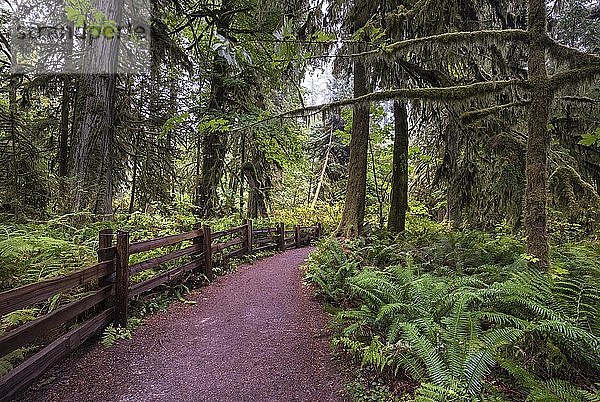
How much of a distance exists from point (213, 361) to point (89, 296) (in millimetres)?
1487

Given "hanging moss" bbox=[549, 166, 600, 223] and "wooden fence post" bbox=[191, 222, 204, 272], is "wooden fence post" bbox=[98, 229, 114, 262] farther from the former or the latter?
"hanging moss" bbox=[549, 166, 600, 223]

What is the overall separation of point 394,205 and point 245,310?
18.7 feet

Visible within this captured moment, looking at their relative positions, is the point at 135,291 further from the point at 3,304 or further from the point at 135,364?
the point at 3,304

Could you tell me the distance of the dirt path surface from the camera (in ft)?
10.2

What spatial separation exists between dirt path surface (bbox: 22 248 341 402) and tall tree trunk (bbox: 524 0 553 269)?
275 cm

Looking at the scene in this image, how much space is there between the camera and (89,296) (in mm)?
3836

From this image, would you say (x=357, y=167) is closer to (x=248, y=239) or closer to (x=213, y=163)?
(x=248, y=239)

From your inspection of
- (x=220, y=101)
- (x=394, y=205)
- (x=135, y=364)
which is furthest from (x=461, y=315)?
(x=220, y=101)

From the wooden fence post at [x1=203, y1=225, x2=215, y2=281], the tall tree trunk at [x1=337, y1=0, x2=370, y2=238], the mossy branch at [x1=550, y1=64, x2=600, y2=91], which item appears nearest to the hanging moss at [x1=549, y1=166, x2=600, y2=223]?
the mossy branch at [x1=550, y1=64, x2=600, y2=91]

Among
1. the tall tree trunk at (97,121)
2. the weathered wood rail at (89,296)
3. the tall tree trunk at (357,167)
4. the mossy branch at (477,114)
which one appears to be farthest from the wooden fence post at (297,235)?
the mossy branch at (477,114)

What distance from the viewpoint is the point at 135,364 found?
362 cm

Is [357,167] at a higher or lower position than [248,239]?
higher

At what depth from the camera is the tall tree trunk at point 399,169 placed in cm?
931

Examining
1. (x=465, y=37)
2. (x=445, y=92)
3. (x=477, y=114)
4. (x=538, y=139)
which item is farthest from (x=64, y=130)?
(x=538, y=139)
